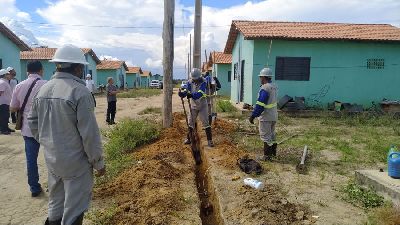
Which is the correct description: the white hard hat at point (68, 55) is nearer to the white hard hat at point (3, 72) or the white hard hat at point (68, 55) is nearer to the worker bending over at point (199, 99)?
the worker bending over at point (199, 99)

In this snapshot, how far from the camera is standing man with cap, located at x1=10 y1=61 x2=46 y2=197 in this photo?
207 inches

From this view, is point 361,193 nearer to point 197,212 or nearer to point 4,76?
point 197,212

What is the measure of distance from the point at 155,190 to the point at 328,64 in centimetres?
1228

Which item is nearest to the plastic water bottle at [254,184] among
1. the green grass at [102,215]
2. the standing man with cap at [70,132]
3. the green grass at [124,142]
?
the green grass at [102,215]

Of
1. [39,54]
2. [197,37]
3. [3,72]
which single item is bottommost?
[3,72]

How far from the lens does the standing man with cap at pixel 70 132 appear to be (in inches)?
124

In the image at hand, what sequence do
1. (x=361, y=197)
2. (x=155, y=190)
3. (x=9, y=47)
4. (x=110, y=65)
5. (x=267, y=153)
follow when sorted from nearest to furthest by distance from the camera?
(x=361, y=197) → (x=155, y=190) → (x=267, y=153) → (x=9, y=47) → (x=110, y=65)

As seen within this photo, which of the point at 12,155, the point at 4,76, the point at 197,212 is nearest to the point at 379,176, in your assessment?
the point at 197,212

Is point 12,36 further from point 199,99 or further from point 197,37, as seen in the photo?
point 199,99

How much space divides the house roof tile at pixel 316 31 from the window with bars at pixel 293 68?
3.03 ft

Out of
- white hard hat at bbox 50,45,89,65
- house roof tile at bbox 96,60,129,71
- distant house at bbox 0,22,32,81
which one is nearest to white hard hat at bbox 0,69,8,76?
white hard hat at bbox 50,45,89,65

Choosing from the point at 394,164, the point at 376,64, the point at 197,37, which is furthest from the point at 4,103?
the point at 376,64

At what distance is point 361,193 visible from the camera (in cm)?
506

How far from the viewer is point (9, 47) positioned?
20.6 meters
